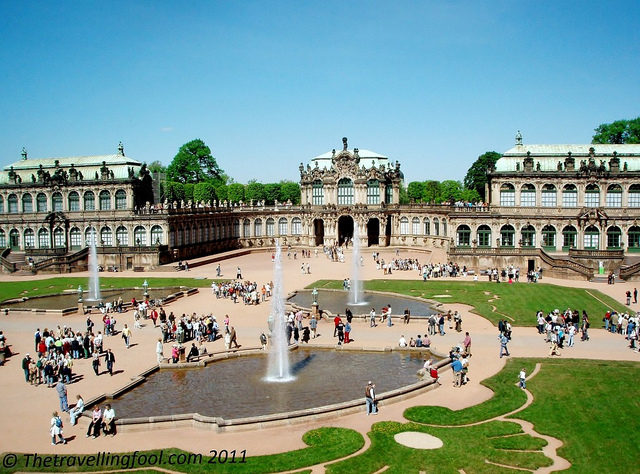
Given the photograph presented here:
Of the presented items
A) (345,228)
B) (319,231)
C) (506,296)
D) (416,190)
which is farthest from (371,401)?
(416,190)

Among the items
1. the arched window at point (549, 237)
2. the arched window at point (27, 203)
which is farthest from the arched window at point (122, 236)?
the arched window at point (549, 237)

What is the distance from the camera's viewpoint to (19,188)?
87.9 metres

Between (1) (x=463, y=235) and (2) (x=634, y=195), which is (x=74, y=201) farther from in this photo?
(2) (x=634, y=195)

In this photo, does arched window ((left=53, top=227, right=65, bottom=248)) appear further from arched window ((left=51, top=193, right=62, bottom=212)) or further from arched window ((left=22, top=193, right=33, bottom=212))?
arched window ((left=22, top=193, right=33, bottom=212))

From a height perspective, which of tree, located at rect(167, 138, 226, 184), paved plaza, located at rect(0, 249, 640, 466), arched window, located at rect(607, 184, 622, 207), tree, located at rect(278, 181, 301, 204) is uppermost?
tree, located at rect(167, 138, 226, 184)

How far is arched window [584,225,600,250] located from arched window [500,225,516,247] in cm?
876

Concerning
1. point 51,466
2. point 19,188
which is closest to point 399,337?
point 51,466

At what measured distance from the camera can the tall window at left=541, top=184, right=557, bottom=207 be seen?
77000 millimetres

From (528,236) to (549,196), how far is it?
617 centimetres

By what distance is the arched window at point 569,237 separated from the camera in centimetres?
7475

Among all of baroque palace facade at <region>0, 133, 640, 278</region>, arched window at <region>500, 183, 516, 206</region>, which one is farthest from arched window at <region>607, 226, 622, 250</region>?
arched window at <region>500, 183, 516, 206</region>

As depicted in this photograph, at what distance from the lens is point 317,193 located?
10181 cm

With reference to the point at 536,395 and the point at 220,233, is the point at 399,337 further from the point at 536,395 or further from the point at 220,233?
the point at 220,233

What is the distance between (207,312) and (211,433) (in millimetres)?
23439
